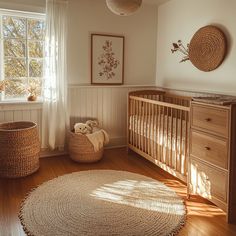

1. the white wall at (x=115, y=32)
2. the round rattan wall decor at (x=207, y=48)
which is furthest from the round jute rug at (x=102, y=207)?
the white wall at (x=115, y=32)

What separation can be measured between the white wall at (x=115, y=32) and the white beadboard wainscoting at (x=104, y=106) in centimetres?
14

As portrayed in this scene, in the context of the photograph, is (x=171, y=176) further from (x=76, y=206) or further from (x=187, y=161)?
(x=76, y=206)

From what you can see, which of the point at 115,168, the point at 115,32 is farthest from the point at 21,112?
the point at 115,32

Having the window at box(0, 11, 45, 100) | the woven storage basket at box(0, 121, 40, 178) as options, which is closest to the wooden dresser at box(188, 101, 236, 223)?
the woven storage basket at box(0, 121, 40, 178)

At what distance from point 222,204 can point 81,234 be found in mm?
1107

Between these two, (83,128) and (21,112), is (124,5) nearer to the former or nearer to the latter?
(83,128)

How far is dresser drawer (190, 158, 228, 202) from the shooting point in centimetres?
212

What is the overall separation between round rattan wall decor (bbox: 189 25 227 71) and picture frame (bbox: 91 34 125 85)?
3.42ft

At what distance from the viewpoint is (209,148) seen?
224 centimetres

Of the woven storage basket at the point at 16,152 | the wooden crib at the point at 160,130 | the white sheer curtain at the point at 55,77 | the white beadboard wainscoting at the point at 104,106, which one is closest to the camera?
the wooden crib at the point at 160,130

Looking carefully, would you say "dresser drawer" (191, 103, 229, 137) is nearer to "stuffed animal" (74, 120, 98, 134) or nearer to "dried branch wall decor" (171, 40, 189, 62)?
"dried branch wall decor" (171, 40, 189, 62)

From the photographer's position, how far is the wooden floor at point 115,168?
198 cm

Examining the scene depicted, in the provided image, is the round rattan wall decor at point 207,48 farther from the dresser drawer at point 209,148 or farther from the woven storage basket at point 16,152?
the woven storage basket at point 16,152

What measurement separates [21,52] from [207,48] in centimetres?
227
